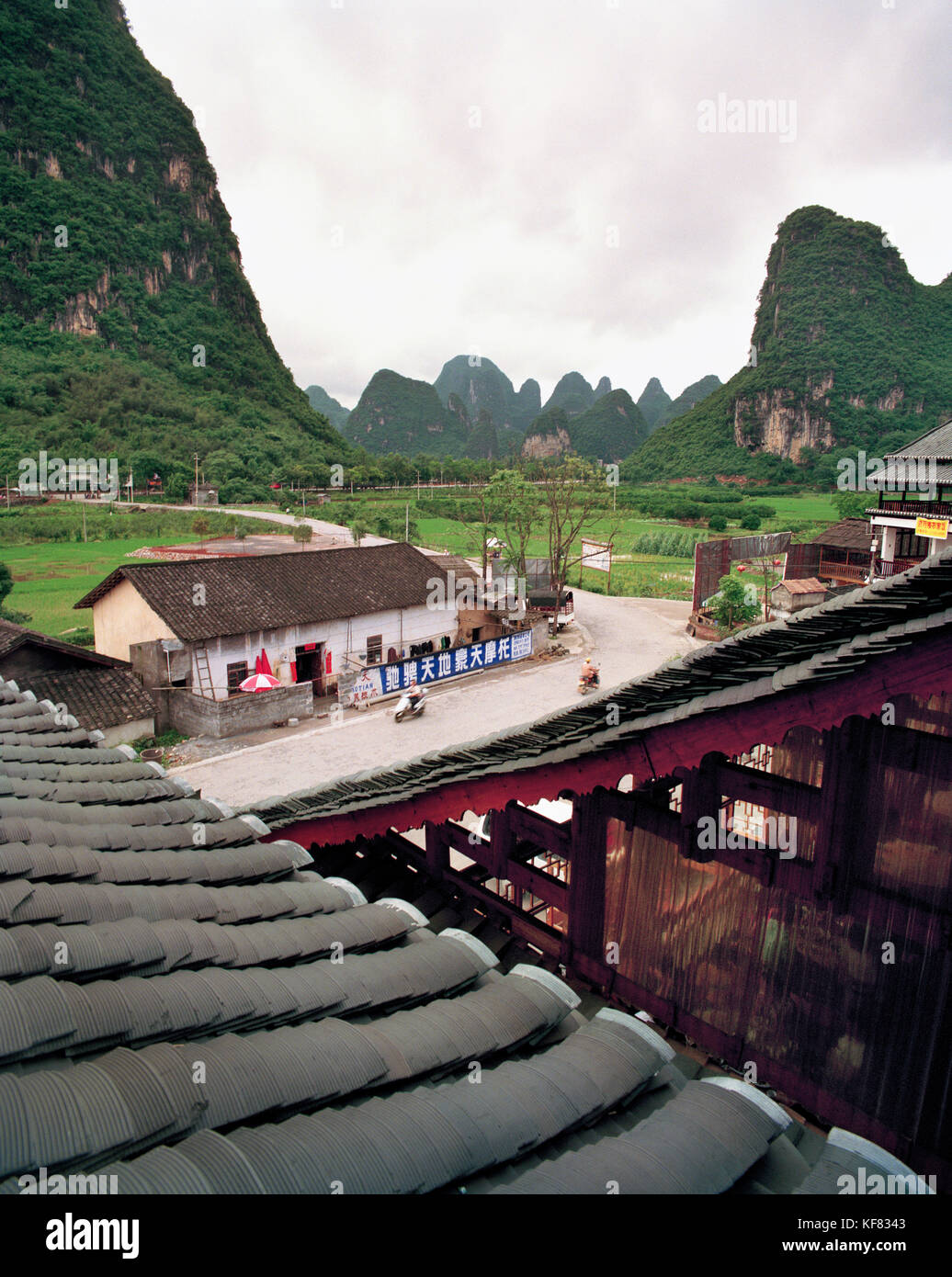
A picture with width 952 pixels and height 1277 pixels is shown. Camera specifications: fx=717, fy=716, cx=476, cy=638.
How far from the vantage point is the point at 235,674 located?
67.8ft

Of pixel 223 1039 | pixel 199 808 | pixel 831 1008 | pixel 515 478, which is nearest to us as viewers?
pixel 223 1039

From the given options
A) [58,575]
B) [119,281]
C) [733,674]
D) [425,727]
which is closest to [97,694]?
[425,727]

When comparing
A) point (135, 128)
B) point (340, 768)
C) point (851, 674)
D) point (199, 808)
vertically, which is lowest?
point (340, 768)

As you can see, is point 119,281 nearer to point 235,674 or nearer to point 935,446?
point 235,674

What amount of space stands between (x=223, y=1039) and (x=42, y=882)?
136 centimetres

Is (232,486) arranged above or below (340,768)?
above

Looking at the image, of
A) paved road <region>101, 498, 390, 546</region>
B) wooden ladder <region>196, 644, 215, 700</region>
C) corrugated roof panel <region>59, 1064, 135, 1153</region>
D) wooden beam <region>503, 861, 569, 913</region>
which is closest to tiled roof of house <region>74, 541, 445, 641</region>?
wooden ladder <region>196, 644, 215, 700</region>

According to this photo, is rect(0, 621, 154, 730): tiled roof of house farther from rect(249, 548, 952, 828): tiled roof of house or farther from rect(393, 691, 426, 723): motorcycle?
rect(249, 548, 952, 828): tiled roof of house

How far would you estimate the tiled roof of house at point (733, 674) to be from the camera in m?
2.49

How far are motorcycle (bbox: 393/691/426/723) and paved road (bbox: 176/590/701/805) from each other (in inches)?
9.6

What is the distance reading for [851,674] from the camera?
2533mm

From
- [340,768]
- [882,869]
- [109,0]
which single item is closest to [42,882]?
[882,869]

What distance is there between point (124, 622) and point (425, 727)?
30.6 ft

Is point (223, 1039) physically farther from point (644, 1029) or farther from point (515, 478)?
point (515, 478)
